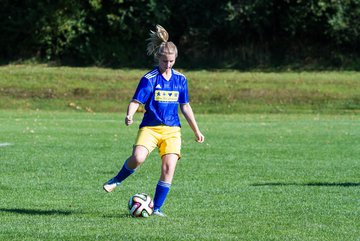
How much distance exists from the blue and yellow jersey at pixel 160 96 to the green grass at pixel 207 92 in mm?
27282

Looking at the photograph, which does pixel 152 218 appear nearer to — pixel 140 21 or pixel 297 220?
pixel 297 220

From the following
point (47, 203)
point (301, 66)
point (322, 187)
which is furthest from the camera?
point (301, 66)

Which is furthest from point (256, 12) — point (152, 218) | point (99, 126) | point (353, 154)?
point (152, 218)

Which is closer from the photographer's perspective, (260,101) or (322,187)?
(322,187)

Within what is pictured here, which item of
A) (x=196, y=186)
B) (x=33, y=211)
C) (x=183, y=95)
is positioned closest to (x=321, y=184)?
(x=196, y=186)

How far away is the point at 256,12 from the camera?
46.3 m

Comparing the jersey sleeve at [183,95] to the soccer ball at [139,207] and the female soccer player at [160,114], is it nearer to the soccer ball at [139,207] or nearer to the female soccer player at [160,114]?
the female soccer player at [160,114]

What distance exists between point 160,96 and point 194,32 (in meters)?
36.9

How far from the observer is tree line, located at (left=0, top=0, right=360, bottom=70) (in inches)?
1806

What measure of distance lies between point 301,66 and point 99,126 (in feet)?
67.3

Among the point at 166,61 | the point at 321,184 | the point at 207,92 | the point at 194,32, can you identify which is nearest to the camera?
the point at 166,61

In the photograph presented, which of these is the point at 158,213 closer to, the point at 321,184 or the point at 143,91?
the point at 143,91

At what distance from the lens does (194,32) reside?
46875 mm

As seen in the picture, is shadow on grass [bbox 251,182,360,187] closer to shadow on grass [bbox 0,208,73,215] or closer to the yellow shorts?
the yellow shorts
